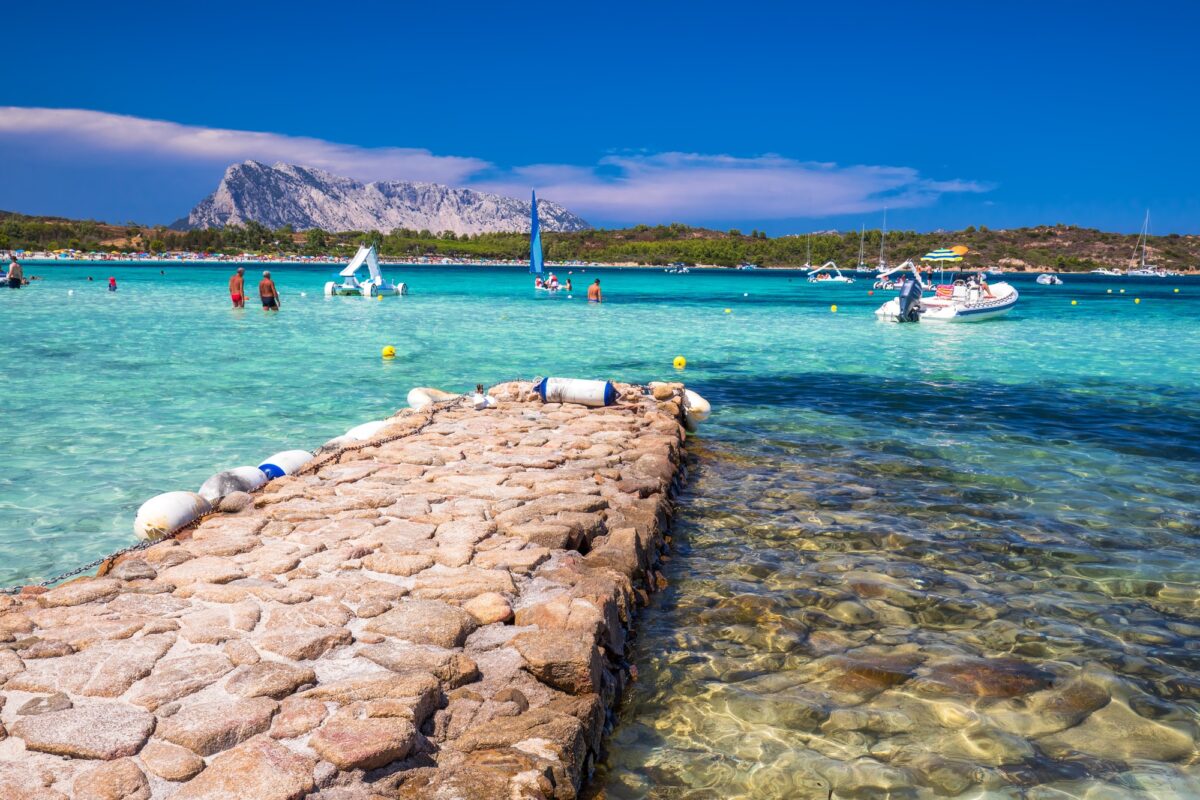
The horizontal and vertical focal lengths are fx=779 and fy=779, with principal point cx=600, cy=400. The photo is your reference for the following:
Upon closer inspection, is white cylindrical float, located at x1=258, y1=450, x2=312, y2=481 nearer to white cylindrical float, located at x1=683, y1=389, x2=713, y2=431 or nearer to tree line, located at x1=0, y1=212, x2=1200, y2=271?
white cylindrical float, located at x1=683, y1=389, x2=713, y2=431

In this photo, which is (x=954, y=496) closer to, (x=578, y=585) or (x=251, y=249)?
(x=578, y=585)

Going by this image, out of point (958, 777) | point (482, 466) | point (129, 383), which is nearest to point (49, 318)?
point (129, 383)

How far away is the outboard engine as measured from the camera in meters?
35.3

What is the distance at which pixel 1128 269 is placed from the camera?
168 meters

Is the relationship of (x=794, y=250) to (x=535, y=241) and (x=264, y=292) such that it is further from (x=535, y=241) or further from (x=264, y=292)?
(x=264, y=292)

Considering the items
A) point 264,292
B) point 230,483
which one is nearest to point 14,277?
point 264,292

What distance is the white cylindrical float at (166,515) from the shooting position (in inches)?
246

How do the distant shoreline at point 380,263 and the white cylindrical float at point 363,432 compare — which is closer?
the white cylindrical float at point 363,432

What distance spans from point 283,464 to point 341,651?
421cm

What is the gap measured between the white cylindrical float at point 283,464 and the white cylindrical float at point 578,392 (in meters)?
4.29

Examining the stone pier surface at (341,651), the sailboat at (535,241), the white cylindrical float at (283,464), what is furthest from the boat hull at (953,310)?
the white cylindrical float at (283,464)

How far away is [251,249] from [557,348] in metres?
191

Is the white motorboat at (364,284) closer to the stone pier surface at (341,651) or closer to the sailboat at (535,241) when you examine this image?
the sailboat at (535,241)

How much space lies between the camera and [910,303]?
35.5 m
